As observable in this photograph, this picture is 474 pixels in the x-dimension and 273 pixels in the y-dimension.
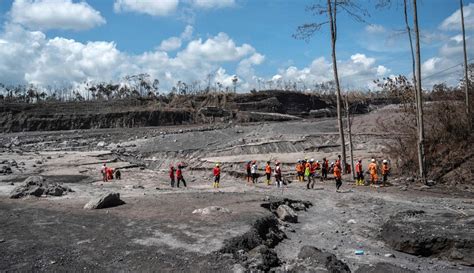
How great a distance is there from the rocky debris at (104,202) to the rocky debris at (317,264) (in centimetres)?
733

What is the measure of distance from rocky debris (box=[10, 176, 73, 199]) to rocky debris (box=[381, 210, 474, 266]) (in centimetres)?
1313

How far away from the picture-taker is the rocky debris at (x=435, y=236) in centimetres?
888

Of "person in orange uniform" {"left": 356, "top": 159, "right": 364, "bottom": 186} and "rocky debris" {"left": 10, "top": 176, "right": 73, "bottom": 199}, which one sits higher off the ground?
"rocky debris" {"left": 10, "top": 176, "right": 73, "bottom": 199}

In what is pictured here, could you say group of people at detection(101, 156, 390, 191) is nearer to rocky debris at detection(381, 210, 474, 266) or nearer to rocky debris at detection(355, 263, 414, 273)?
rocky debris at detection(381, 210, 474, 266)

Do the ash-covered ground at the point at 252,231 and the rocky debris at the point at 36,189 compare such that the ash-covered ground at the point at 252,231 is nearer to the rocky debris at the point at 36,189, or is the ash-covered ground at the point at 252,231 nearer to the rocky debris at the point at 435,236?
the rocky debris at the point at 435,236

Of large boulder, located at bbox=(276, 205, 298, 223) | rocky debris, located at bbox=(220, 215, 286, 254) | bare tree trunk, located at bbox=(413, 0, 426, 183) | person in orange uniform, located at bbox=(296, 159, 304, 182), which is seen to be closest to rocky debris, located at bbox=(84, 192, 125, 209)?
rocky debris, located at bbox=(220, 215, 286, 254)

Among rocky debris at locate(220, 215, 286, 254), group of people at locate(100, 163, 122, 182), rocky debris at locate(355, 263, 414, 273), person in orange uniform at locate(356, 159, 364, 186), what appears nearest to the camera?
rocky debris at locate(355, 263, 414, 273)

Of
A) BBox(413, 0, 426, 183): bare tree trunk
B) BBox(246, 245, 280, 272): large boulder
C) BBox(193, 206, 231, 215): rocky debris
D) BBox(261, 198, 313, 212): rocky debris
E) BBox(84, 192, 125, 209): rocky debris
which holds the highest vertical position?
BBox(413, 0, 426, 183): bare tree trunk

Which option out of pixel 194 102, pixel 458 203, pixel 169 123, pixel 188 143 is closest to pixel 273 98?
pixel 194 102

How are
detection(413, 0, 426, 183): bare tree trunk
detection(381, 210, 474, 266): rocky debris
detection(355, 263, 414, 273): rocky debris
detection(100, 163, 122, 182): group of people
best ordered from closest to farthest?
1. detection(355, 263, 414, 273): rocky debris
2. detection(381, 210, 474, 266): rocky debris
3. detection(413, 0, 426, 183): bare tree trunk
4. detection(100, 163, 122, 182): group of people

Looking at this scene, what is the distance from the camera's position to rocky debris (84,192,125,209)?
41.9 feet

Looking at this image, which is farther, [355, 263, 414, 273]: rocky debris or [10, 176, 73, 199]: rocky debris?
[10, 176, 73, 199]: rocky debris

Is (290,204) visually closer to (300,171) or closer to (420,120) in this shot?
(300,171)

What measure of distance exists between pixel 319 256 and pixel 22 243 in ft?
21.9
